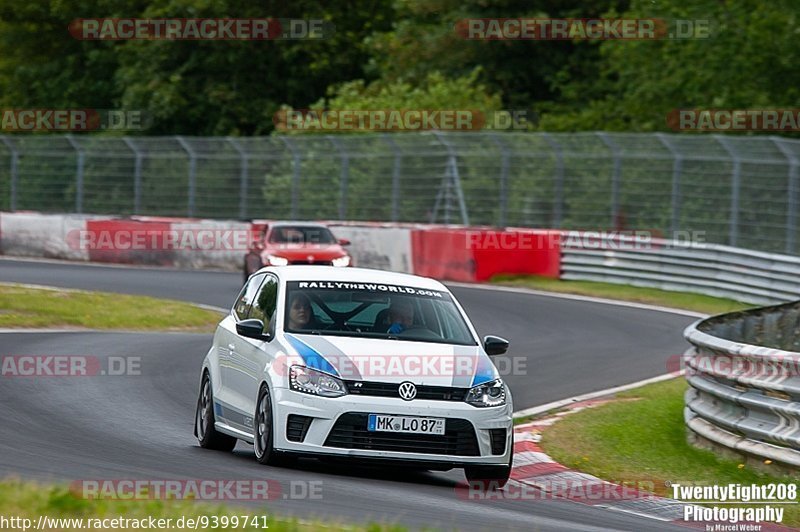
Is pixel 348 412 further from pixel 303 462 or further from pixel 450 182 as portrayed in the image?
pixel 450 182

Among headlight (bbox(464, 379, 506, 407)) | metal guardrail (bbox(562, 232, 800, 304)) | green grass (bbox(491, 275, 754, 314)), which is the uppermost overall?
headlight (bbox(464, 379, 506, 407))

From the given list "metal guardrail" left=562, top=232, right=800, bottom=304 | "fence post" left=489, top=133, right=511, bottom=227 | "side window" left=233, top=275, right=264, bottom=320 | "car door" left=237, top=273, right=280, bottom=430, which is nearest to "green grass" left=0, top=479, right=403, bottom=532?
"car door" left=237, top=273, right=280, bottom=430

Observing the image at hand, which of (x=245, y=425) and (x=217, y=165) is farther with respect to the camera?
(x=217, y=165)

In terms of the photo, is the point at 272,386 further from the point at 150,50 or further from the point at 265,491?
the point at 150,50

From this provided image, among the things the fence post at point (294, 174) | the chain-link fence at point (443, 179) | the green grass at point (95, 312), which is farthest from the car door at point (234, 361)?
the fence post at point (294, 174)

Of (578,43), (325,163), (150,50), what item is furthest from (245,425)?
(150,50)

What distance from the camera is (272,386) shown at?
400 inches

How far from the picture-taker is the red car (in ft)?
86.7

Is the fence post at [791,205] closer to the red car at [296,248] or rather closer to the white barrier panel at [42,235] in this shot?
the red car at [296,248]

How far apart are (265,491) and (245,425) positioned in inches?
79.0

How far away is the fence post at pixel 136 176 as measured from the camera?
38906 millimetres

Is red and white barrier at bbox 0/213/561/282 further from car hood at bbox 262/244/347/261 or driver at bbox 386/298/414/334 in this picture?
driver at bbox 386/298/414/334

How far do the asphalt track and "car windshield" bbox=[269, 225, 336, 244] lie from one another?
1.43 m

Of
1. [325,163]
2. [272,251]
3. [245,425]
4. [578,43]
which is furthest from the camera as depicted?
[578,43]
